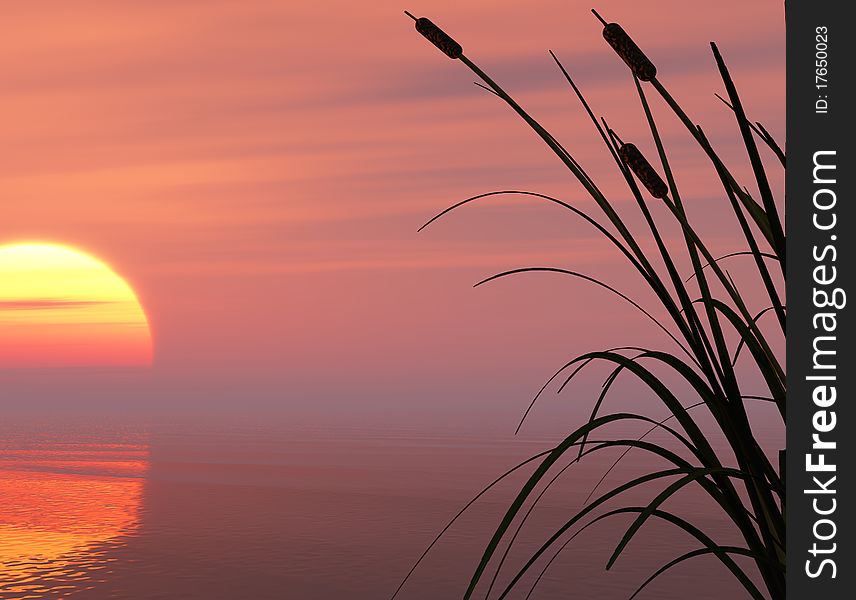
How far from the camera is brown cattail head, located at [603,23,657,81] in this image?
174cm

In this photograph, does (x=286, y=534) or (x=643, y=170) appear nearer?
(x=643, y=170)

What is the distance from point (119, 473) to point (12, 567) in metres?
72.1

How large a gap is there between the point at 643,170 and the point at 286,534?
6593cm

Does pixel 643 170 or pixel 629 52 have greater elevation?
pixel 629 52

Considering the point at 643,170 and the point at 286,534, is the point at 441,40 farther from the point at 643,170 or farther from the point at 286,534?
the point at 286,534

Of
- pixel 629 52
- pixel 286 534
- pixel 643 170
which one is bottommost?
pixel 286 534

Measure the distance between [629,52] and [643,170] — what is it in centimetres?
19

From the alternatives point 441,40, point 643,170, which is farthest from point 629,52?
point 441,40

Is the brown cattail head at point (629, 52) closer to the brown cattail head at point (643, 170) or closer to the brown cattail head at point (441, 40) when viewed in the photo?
the brown cattail head at point (643, 170)

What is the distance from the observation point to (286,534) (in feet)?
215

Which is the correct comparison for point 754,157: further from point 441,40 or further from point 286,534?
point 286,534

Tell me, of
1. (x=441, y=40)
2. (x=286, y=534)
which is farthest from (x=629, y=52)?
(x=286, y=534)
